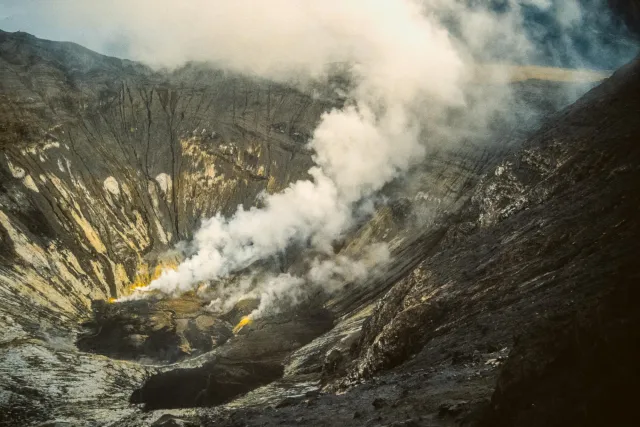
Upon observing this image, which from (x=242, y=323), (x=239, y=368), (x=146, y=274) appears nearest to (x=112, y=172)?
(x=146, y=274)

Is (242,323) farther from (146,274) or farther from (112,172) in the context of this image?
(112,172)

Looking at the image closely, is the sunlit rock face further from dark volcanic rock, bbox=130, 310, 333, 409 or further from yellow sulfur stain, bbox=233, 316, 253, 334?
dark volcanic rock, bbox=130, 310, 333, 409

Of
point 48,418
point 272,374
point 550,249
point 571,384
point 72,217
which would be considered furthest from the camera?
point 72,217

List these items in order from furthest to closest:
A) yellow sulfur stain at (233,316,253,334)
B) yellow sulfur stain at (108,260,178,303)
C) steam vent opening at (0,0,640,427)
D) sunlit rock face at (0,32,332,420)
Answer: yellow sulfur stain at (108,260,178,303) → yellow sulfur stain at (233,316,253,334) → sunlit rock face at (0,32,332,420) → steam vent opening at (0,0,640,427)

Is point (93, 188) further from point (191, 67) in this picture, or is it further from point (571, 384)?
point (571, 384)

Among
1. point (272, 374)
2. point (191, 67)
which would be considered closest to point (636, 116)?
point (272, 374)

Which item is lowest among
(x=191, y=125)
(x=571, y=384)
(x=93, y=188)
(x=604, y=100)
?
(x=571, y=384)

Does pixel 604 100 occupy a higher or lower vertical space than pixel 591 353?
higher

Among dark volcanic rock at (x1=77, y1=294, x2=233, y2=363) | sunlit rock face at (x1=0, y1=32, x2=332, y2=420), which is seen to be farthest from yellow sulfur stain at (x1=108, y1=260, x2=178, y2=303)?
dark volcanic rock at (x1=77, y1=294, x2=233, y2=363)
